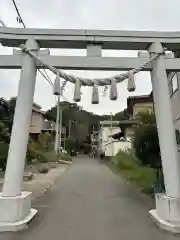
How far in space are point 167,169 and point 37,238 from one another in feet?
9.93

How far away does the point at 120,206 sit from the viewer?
316 inches

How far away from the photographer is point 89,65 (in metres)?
6.43

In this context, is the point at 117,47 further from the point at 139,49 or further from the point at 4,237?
the point at 4,237

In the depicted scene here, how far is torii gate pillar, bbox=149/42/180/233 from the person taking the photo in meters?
5.51

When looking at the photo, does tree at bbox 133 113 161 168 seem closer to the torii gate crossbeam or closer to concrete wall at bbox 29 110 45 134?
the torii gate crossbeam

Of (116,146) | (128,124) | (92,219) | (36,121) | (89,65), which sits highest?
(36,121)

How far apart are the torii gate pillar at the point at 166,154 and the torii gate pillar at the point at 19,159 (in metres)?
2.87

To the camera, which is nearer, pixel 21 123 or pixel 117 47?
pixel 21 123

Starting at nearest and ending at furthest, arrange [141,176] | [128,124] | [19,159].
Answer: [19,159] → [141,176] → [128,124]

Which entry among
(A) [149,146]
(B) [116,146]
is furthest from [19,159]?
(B) [116,146]

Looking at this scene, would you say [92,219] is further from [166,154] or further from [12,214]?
[166,154]

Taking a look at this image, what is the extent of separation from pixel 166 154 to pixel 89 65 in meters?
2.71

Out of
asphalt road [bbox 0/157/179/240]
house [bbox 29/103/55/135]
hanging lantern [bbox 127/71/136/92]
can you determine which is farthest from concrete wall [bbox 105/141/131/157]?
hanging lantern [bbox 127/71/136/92]

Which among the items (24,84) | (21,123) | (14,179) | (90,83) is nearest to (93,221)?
(14,179)
